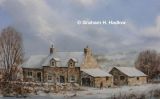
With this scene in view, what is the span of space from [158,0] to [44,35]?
1040 mm

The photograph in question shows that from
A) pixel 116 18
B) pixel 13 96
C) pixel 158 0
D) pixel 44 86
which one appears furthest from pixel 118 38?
pixel 13 96

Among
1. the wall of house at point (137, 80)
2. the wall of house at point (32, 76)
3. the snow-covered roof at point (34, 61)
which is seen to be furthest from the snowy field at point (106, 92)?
the snow-covered roof at point (34, 61)

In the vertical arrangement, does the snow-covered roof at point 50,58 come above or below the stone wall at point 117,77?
above

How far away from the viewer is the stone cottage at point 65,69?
413cm

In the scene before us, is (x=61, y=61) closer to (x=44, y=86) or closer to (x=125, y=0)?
(x=44, y=86)

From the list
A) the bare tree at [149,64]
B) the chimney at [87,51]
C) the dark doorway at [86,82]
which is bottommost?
the dark doorway at [86,82]

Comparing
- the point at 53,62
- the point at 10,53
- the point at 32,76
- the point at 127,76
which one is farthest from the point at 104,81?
the point at 10,53

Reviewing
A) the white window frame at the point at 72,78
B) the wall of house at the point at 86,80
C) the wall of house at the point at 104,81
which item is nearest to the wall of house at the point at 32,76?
the white window frame at the point at 72,78

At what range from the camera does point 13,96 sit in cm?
423

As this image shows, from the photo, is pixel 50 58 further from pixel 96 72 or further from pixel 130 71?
pixel 130 71

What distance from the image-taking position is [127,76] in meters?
4.17

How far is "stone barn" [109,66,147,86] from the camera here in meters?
4.15

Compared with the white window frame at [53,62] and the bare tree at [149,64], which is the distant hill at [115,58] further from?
the white window frame at [53,62]

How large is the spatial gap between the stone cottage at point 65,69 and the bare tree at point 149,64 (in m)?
0.30
